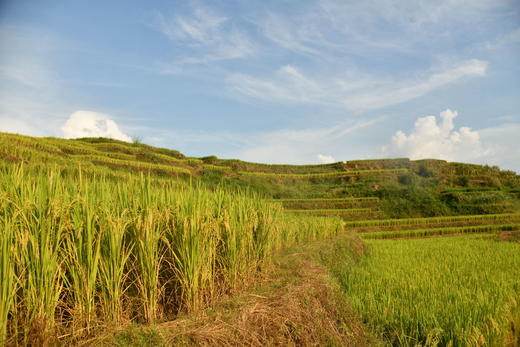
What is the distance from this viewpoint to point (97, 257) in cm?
233

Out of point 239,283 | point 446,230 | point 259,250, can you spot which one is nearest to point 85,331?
point 239,283

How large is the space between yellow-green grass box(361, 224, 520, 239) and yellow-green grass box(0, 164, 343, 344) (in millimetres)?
15582

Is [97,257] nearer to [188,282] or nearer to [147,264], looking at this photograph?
A: [147,264]

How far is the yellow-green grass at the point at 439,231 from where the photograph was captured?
17513mm

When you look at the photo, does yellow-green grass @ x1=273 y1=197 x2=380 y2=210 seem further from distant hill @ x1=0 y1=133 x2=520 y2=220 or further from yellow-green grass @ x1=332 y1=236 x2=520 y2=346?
yellow-green grass @ x1=332 y1=236 x2=520 y2=346

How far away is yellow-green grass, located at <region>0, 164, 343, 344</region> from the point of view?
6.79ft

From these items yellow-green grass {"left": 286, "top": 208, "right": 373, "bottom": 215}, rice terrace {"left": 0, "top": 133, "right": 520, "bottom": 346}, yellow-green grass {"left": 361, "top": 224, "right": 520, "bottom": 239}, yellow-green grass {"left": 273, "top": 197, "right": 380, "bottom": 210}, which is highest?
rice terrace {"left": 0, "top": 133, "right": 520, "bottom": 346}

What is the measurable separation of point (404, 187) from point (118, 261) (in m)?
29.3

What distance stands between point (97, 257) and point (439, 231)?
66.2ft

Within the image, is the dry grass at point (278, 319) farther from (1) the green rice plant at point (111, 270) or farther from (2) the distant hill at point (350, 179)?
(2) the distant hill at point (350, 179)

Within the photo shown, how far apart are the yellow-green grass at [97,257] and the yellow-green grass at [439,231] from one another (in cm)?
1558

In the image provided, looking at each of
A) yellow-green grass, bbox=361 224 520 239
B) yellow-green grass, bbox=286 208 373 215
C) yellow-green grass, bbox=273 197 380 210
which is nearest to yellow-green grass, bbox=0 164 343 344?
yellow-green grass, bbox=361 224 520 239

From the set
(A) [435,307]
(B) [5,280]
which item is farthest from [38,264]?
(A) [435,307]

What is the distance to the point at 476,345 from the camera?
3049 mm
